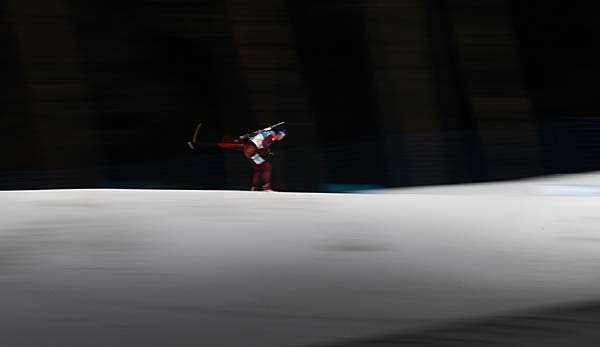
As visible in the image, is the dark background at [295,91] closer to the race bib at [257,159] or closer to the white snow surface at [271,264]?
the race bib at [257,159]

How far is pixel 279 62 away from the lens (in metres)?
15.4

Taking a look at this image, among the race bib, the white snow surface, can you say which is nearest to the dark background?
the race bib

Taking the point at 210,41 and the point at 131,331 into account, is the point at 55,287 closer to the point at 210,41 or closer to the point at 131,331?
the point at 131,331

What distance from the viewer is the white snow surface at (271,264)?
4613mm

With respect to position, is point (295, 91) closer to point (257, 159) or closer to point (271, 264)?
point (257, 159)

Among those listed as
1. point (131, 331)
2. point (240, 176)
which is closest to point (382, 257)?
point (131, 331)

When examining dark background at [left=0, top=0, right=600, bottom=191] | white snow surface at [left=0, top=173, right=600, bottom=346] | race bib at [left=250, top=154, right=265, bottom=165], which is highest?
dark background at [left=0, top=0, right=600, bottom=191]

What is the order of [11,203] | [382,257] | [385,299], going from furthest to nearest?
[11,203], [382,257], [385,299]

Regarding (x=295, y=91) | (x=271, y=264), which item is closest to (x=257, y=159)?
(x=295, y=91)

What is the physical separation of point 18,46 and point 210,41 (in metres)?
3.16

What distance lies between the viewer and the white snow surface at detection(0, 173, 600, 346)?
461 cm

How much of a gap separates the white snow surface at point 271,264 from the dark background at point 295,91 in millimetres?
A: 7526

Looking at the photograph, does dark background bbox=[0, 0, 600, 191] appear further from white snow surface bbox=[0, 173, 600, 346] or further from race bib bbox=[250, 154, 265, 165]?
white snow surface bbox=[0, 173, 600, 346]

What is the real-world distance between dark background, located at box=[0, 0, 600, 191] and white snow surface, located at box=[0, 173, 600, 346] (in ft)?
24.7
